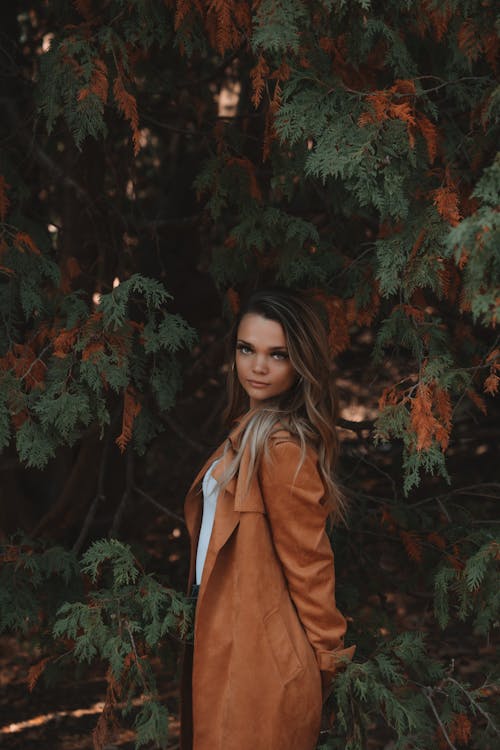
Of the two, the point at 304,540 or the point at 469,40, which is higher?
the point at 469,40

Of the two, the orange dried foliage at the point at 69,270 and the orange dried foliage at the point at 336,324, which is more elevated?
the orange dried foliage at the point at 69,270

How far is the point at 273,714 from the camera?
8.61 feet

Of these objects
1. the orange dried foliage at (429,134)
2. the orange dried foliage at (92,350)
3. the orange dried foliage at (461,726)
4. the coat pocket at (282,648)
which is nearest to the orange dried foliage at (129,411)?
the orange dried foliage at (92,350)

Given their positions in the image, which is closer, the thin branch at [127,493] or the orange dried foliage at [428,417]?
the orange dried foliage at [428,417]

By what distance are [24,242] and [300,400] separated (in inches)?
50.2

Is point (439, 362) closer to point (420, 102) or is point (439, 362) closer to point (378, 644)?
point (420, 102)

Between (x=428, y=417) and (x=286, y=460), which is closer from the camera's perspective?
(x=286, y=460)

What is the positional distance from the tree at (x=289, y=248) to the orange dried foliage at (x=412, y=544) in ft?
0.09

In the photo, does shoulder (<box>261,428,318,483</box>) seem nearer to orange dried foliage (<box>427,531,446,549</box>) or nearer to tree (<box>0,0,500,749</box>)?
tree (<box>0,0,500,749</box>)

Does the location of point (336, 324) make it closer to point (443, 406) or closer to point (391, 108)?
point (443, 406)

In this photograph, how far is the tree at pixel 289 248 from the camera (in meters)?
2.82

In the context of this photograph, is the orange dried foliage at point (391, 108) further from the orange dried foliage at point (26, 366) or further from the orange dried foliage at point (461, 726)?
the orange dried foliage at point (461, 726)

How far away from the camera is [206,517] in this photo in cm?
294

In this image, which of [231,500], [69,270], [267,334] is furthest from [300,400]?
[69,270]
